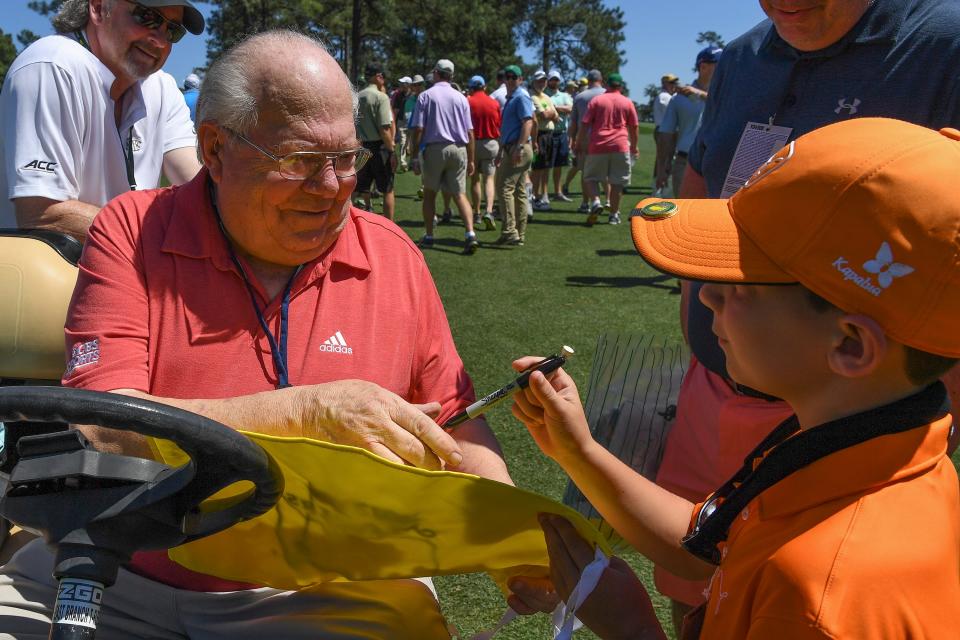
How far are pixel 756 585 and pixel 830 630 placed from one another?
148 mm

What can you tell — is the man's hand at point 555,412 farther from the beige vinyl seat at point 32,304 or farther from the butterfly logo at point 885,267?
the beige vinyl seat at point 32,304

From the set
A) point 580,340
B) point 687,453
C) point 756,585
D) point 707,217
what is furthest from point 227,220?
point 580,340

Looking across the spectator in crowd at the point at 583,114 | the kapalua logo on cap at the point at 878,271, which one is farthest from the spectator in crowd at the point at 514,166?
the kapalua logo on cap at the point at 878,271

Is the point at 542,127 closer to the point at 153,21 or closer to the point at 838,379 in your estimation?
the point at 153,21

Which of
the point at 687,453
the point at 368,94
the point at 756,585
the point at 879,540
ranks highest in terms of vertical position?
the point at 879,540

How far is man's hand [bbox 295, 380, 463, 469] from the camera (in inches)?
63.5

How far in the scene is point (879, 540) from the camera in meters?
1.14

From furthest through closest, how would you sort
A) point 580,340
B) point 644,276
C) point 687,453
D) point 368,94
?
1. point 368,94
2. point 644,276
3. point 580,340
4. point 687,453

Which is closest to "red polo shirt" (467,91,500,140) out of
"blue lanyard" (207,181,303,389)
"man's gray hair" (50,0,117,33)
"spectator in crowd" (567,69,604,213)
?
"spectator in crowd" (567,69,604,213)

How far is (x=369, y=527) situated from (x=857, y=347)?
0.86 m

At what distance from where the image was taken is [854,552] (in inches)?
44.4

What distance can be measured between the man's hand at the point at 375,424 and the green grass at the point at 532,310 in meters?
1.63

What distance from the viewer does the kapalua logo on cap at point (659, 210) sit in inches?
61.9

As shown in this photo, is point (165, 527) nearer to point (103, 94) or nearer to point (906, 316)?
point (906, 316)
